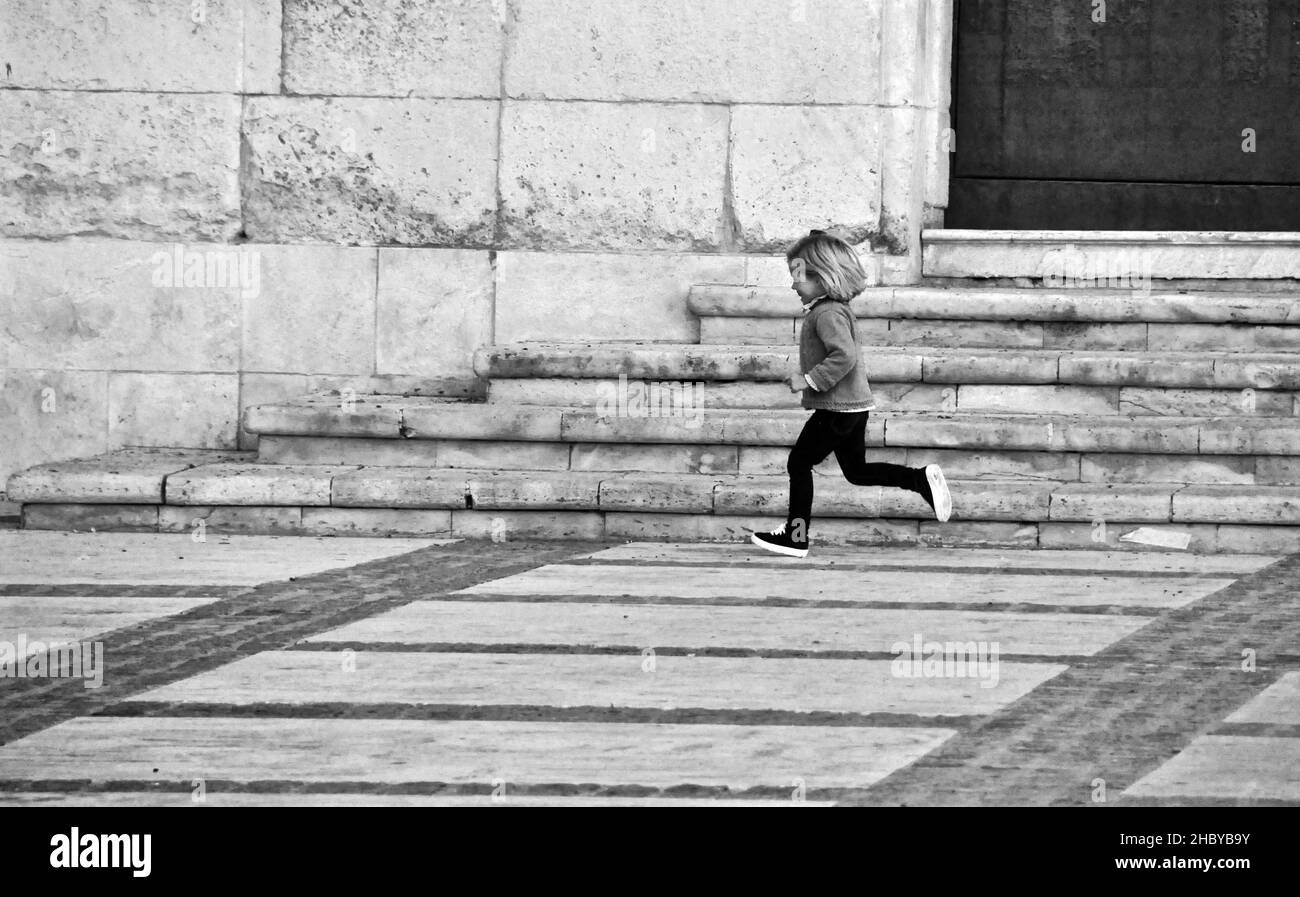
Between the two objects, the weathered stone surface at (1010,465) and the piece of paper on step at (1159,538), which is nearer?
the piece of paper on step at (1159,538)

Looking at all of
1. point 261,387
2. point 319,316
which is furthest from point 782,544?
point 261,387

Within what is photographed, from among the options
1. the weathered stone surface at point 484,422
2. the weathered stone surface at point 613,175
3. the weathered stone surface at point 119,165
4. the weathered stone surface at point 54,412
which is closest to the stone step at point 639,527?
the weathered stone surface at point 484,422

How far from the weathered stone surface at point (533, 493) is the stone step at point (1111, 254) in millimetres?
3155

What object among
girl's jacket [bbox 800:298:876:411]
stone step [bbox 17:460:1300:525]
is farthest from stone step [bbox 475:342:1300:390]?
girl's jacket [bbox 800:298:876:411]

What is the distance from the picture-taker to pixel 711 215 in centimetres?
1114

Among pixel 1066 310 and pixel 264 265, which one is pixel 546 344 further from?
pixel 1066 310

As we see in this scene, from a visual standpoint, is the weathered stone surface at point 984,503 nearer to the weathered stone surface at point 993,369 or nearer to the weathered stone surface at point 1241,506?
the weathered stone surface at point 1241,506

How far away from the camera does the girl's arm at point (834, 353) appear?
827 centimetres

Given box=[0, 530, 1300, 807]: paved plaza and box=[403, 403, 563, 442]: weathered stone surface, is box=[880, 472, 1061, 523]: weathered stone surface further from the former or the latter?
box=[403, 403, 563, 442]: weathered stone surface

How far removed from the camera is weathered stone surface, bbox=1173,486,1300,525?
8.59 m

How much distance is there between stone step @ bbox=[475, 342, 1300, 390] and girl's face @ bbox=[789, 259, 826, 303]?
1.62m
